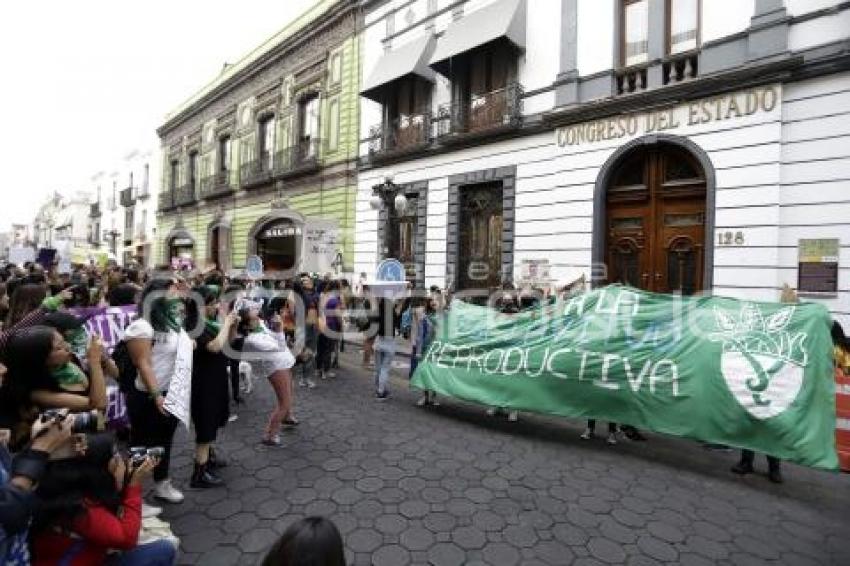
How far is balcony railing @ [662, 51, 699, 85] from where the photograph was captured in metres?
9.41

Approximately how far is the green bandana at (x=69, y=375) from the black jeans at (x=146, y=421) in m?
0.59

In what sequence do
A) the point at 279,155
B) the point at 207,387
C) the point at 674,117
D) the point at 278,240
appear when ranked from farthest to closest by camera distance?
the point at 278,240
the point at 279,155
the point at 674,117
the point at 207,387

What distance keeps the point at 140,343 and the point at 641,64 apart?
1022 centimetres

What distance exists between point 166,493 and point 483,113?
11.6 meters

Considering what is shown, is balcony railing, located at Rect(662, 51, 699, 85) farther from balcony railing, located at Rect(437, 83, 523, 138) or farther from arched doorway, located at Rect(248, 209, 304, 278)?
arched doorway, located at Rect(248, 209, 304, 278)

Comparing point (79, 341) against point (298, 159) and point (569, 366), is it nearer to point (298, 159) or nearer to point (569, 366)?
point (569, 366)

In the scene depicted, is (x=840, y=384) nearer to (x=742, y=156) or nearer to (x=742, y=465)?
(x=742, y=465)

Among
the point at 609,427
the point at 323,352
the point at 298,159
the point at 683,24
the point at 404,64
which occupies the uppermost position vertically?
the point at 404,64

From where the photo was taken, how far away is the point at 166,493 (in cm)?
383

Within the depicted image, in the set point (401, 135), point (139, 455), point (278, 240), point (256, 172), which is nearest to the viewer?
point (139, 455)

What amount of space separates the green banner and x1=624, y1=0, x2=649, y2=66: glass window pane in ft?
22.8

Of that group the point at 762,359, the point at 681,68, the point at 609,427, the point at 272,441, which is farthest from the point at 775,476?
the point at 681,68

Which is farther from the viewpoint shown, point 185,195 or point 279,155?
point 185,195

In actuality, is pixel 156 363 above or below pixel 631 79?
below
